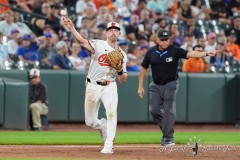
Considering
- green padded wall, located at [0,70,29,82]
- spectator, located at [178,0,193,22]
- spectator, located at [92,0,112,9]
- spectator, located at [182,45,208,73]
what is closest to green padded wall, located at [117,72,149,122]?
spectator, located at [182,45,208,73]

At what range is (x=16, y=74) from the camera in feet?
63.9

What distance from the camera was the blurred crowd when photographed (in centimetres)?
1995

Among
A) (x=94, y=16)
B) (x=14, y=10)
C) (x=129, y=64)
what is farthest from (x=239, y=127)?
(x=14, y=10)

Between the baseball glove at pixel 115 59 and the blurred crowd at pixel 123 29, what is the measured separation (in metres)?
5.77

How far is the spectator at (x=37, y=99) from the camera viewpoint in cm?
1870

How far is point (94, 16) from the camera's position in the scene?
22.4 metres

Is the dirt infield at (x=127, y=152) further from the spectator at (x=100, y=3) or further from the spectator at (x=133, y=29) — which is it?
the spectator at (x=100, y=3)

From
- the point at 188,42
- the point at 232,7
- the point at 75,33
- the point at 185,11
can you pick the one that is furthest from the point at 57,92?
the point at 232,7

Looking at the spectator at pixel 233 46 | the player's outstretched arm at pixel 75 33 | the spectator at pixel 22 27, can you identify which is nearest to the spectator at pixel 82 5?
the spectator at pixel 22 27

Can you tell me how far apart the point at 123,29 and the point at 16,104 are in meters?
4.98

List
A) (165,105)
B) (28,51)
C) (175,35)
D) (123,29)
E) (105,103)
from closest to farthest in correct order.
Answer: (105,103) < (165,105) < (28,51) < (123,29) < (175,35)

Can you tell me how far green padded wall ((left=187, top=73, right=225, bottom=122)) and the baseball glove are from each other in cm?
840

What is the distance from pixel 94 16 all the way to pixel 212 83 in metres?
3.56

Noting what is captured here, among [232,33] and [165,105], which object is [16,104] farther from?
[232,33]
